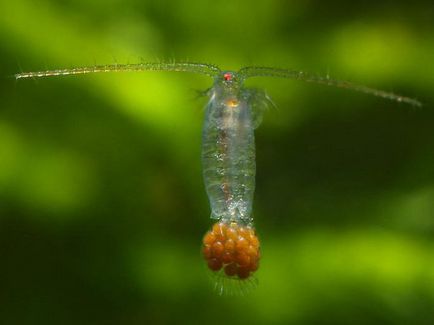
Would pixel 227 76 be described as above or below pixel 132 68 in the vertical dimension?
above

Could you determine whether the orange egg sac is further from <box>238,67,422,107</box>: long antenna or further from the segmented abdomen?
<box>238,67,422,107</box>: long antenna

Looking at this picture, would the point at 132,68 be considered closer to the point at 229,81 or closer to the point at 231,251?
the point at 229,81

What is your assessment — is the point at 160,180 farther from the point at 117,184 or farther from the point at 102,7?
the point at 102,7

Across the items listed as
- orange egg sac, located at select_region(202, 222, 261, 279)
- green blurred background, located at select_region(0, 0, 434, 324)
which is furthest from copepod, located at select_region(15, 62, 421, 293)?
green blurred background, located at select_region(0, 0, 434, 324)

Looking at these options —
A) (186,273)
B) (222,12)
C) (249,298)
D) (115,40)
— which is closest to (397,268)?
(249,298)

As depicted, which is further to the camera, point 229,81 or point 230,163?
point 229,81

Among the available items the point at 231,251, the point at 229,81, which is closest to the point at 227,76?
the point at 229,81
